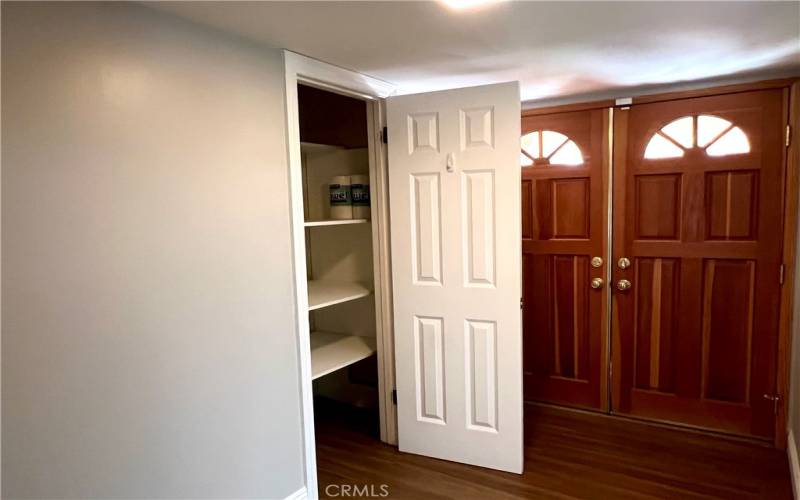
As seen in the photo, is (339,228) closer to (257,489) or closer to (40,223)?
(257,489)

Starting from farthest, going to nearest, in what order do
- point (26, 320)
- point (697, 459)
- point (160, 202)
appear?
point (697, 459), point (160, 202), point (26, 320)

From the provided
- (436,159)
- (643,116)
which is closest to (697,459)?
(643,116)

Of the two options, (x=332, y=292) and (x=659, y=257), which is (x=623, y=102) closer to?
(x=659, y=257)

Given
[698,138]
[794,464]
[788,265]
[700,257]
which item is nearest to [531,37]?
[698,138]

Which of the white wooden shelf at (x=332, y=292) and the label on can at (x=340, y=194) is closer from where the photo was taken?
the white wooden shelf at (x=332, y=292)

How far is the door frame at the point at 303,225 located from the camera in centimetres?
215

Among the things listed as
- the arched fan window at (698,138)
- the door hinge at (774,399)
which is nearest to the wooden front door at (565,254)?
the arched fan window at (698,138)

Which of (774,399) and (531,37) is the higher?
(531,37)

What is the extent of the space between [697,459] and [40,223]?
3.15 meters

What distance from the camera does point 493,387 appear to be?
8.47 ft

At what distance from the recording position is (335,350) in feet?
9.71

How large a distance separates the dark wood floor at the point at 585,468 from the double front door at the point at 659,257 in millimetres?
229

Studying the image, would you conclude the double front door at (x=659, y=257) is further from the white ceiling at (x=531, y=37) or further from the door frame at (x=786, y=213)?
the white ceiling at (x=531, y=37)

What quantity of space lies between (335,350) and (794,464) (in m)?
2.41
